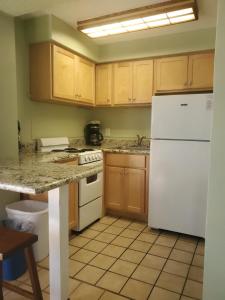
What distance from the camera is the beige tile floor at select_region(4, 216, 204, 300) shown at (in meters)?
1.74

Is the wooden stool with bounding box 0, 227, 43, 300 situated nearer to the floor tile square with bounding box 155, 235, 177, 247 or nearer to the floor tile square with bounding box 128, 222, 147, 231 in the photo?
the floor tile square with bounding box 155, 235, 177, 247

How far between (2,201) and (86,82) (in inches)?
73.6

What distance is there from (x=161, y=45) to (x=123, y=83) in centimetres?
67

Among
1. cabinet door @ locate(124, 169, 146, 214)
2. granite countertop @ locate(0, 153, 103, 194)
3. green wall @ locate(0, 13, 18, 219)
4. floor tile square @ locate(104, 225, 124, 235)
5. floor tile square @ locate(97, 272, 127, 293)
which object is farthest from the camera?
cabinet door @ locate(124, 169, 146, 214)

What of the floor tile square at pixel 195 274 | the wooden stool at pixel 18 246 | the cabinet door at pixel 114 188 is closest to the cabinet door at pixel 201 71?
the cabinet door at pixel 114 188

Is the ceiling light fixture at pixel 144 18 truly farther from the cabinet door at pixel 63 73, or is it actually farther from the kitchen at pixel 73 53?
the cabinet door at pixel 63 73

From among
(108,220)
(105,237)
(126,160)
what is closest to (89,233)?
(105,237)

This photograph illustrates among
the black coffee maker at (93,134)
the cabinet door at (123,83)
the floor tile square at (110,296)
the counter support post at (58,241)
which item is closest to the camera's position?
the counter support post at (58,241)

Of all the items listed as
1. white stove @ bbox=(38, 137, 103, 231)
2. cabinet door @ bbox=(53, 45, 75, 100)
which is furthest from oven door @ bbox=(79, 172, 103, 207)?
cabinet door @ bbox=(53, 45, 75, 100)

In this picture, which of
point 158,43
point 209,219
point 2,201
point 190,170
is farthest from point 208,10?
point 2,201

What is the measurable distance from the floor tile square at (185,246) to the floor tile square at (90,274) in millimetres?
859

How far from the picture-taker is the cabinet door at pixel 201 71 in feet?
9.29

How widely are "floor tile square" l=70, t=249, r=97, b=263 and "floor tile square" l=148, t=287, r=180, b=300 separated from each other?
645 mm

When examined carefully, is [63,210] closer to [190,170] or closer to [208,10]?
[190,170]
